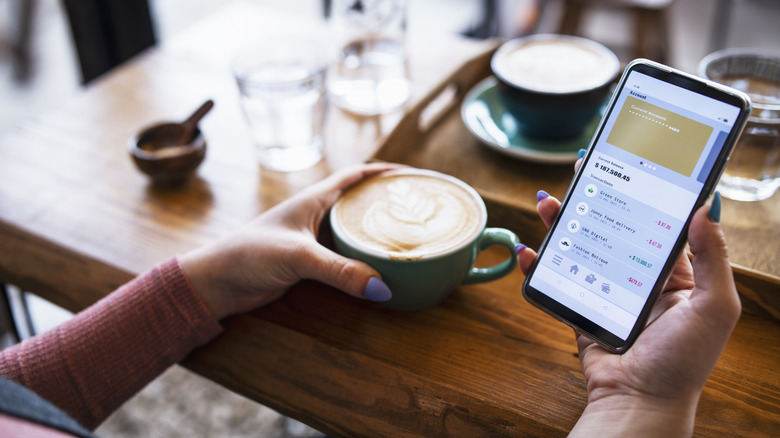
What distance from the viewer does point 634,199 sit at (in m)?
0.66

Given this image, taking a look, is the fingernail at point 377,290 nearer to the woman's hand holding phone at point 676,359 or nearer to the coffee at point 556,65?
the woman's hand holding phone at point 676,359

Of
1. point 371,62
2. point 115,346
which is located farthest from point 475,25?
point 115,346

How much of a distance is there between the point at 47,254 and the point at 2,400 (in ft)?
1.58

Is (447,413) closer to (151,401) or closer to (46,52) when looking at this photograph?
(151,401)

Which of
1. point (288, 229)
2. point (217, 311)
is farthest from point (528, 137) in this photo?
point (217, 311)

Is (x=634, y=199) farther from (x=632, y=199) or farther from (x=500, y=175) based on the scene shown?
(x=500, y=175)

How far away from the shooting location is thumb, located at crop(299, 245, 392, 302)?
724 millimetres

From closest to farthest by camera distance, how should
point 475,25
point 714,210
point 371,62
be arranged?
point 714,210, point 371,62, point 475,25

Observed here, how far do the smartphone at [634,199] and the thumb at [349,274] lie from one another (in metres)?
0.18

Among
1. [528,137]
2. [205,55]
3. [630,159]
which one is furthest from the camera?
[205,55]

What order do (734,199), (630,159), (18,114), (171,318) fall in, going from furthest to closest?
(18,114), (734,199), (171,318), (630,159)

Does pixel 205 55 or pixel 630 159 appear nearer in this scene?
pixel 630 159

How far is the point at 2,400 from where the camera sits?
500 mm

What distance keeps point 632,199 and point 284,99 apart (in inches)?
23.8
